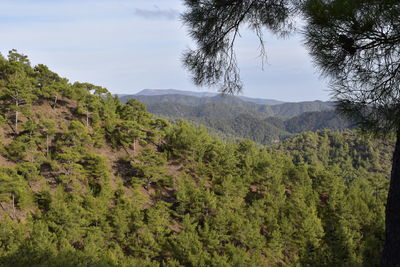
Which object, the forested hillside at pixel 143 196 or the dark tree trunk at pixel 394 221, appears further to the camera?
the forested hillside at pixel 143 196

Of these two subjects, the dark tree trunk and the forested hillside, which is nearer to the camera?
the dark tree trunk

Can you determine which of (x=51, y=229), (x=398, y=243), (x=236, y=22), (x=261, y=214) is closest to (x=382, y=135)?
(x=398, y=243)

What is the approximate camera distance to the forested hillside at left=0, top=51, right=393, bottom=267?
78.6 ft

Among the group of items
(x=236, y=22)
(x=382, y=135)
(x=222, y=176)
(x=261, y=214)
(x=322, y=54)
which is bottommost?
(x=261, y=214)

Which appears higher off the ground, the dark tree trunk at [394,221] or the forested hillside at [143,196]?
the dark tree trunk at [394,221]

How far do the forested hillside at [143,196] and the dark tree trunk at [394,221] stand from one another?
16.1 m

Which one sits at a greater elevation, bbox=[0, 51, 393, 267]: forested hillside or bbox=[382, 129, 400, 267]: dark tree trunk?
bbox=[382, 129, 400, 267]: dark tree trunk

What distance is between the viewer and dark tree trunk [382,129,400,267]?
10.2 ft

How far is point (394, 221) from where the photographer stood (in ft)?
10.4

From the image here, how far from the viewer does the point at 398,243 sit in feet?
10.2

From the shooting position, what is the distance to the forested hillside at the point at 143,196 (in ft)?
78.6

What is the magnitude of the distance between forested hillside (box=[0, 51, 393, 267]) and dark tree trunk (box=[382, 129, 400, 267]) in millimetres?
16113

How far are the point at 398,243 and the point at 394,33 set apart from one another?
7.71 ft

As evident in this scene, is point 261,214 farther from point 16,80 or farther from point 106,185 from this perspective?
point 16,80
